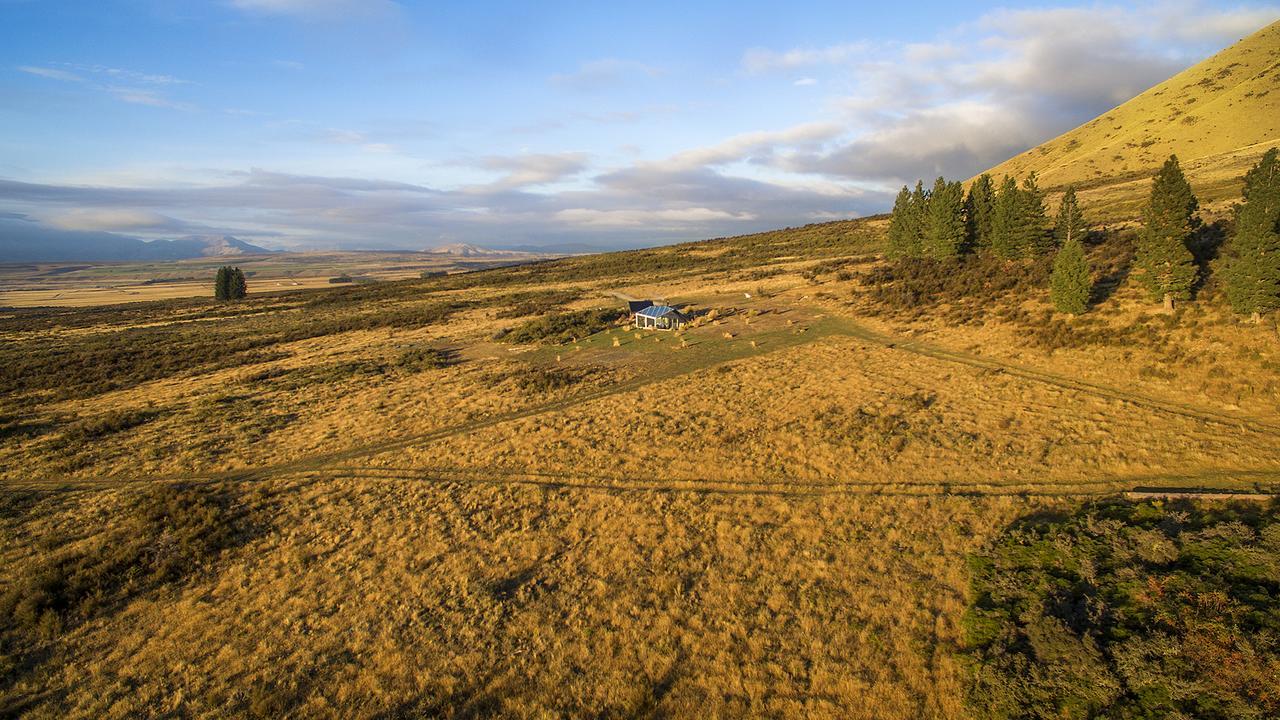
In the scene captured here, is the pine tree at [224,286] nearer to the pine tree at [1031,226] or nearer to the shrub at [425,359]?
the shrub at [425,359]

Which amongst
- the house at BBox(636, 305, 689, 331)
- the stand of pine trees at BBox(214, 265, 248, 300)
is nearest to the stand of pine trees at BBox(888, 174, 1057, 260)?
the house at BBox(636, 305, 689, 331)

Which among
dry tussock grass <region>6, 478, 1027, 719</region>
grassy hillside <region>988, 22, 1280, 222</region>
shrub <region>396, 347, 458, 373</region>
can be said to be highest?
grassy hillside <region>988, 22, 1280, 222</region>

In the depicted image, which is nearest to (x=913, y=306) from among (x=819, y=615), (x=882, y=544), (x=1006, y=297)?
(x=1006, y=297)

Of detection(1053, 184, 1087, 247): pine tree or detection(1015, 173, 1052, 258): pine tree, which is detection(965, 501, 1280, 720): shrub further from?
detection(1015, 173, 1052, 258): pine tree

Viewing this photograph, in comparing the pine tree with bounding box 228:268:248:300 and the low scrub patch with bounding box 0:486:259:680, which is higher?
the pine tree with bounding box 228:268:248:300

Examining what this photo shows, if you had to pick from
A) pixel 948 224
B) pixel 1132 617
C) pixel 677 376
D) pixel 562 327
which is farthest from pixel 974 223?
pixel 1132 617
